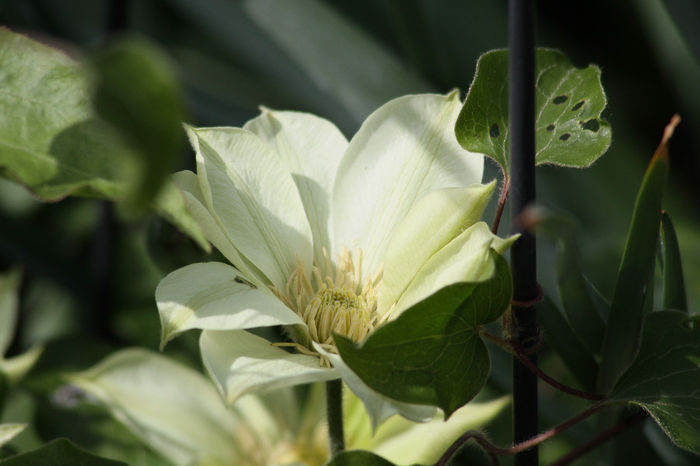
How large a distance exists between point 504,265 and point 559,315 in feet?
0.39

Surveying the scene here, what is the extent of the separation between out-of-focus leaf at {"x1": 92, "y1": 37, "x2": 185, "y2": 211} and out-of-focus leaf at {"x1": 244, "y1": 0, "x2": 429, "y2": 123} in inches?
18.4

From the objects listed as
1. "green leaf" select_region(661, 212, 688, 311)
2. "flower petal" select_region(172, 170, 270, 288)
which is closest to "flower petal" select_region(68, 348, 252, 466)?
"flower petal" select_region(172, 170, 270, 288)

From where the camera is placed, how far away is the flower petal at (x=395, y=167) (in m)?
0.38

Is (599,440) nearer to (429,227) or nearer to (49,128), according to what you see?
(429,227)

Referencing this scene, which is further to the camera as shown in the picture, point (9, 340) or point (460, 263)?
point (9, 340)

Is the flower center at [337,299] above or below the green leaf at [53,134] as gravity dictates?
below

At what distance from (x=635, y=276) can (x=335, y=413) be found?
147 millimetres

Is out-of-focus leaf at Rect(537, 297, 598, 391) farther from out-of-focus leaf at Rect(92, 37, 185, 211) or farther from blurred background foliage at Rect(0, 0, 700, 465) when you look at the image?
out-of-focus leaf at Rect(92, 37, 185, 211)

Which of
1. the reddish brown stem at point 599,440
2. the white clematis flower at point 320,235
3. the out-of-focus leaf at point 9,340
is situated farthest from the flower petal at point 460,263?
the out-of-focus leaf at point 9,340

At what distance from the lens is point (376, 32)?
106 cm

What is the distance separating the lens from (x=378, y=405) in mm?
293

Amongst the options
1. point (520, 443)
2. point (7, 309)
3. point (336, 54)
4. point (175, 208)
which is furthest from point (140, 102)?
point (336, 54)

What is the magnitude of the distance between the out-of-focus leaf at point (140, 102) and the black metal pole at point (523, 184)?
Answer: 0.15 m

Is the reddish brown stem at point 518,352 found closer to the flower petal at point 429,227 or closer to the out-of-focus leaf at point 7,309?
the flower petal at point 429,227
